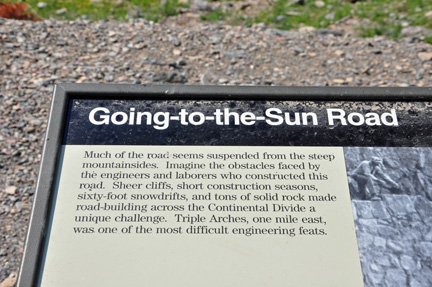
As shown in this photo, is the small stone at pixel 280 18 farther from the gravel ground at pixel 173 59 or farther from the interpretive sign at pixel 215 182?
the interpretive sign at pixel 215 182

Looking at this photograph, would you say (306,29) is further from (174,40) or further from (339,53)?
(174,40)

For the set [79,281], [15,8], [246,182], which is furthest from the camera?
[15,8]

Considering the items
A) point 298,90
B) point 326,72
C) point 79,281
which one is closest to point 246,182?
point 298,90

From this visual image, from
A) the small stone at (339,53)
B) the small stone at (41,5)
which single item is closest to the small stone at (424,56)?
the small stone at (339,53)

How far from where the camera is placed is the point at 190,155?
2.67 meters

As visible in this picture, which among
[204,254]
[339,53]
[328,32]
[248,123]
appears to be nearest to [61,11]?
[328,32]

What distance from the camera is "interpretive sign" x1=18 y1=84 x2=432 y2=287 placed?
2387mm

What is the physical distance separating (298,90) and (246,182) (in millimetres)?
713

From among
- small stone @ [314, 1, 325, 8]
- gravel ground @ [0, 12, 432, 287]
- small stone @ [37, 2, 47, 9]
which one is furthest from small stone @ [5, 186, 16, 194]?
small stone @ [314, 1, 325, 8]

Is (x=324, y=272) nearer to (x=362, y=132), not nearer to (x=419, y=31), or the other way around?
(x=362, y=132)

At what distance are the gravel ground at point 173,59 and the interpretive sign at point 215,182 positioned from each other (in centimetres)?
254

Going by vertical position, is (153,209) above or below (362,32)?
below

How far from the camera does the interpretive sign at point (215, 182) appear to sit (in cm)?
239

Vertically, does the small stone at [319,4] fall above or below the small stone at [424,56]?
above
